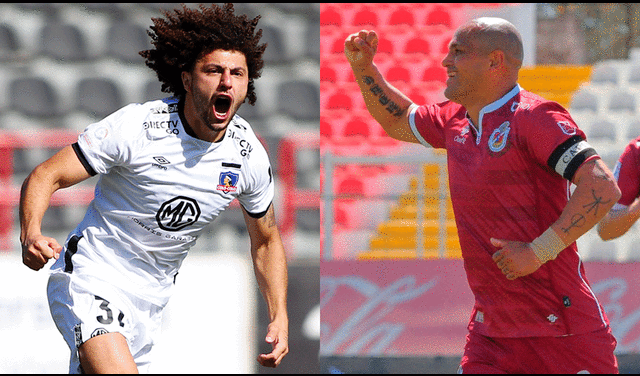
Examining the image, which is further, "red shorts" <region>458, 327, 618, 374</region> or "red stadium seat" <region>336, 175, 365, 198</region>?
"red stadium seat" <region>336, 175, 365, 198</region>

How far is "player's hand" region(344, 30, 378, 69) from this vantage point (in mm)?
3668

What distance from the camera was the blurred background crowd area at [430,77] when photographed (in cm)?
859

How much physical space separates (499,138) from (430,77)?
732 centimetres

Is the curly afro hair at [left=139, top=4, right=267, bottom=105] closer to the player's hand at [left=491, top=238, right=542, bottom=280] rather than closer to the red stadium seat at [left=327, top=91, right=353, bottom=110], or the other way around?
the player's hand at [left=491, top=238, right=542, bottom=280]

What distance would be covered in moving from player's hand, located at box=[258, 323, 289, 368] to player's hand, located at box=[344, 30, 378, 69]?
1.24 metres

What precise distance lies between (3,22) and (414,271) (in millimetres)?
5950

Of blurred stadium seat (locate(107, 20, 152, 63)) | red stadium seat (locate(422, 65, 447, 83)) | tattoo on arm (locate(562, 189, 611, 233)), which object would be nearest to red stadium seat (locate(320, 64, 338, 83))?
red stadium seat (locate(422, 65, 447, 83))

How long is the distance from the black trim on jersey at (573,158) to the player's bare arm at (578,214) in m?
0.02

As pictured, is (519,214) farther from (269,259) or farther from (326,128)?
(326,128)

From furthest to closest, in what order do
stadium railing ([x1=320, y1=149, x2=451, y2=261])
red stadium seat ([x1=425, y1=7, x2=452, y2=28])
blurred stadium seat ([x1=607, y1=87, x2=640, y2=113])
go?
red stadium seat ([x1=425, y1=7, x2=452, y2=28]) → blurred stadium seat ([x1=607, y1=87, x2=640, y2=113]) → stadium railing ([x1=320, y1=149, x2=451, y2=261])

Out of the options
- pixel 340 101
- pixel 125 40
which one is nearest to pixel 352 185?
pixel 340 101

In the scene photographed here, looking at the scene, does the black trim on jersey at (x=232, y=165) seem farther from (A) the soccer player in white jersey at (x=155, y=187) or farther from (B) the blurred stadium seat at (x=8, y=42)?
(B) the blurred stadium seat at (x=8, y=42)

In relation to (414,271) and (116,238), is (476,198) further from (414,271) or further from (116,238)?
(414,271)

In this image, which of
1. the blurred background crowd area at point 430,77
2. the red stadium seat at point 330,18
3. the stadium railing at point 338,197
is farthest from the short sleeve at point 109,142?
the red stadium seat at point 330,18
